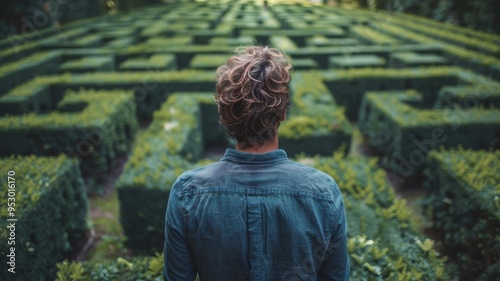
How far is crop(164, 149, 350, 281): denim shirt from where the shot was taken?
6.34 feet

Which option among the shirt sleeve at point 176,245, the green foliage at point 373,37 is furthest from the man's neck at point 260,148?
the green foliage at point 373,37

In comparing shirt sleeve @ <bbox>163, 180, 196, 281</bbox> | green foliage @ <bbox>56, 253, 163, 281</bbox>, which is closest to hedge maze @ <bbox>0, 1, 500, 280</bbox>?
green foliage @ <bbox>56, 253, 163, 281</bbox>

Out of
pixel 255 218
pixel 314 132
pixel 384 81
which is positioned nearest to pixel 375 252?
pixel 255 218

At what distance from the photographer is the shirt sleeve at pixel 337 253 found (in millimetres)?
2021

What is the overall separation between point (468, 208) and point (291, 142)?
3.12 metres

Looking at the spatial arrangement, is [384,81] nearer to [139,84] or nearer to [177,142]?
[177,142]

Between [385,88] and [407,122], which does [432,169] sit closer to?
[407,122]

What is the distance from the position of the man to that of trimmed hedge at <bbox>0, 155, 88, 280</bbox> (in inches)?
120

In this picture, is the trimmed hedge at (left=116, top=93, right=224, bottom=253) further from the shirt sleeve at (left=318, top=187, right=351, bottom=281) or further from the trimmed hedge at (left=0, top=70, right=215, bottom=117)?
the trimmed hedge at (left=0, top=70, right=215, bottom=117)

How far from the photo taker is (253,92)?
5.90 feet

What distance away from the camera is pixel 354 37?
59.5 feet

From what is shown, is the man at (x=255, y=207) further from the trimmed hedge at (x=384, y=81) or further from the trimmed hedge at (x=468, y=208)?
the trimmed hedge at (x=384, y=81)

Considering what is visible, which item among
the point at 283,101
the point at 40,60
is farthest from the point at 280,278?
the point at 40,60

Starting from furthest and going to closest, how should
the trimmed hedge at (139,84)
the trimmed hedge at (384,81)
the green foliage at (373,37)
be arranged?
the green foliage at (373,37), the trimmed hedge at (384,81), the trimmed hedge at (139,84)
